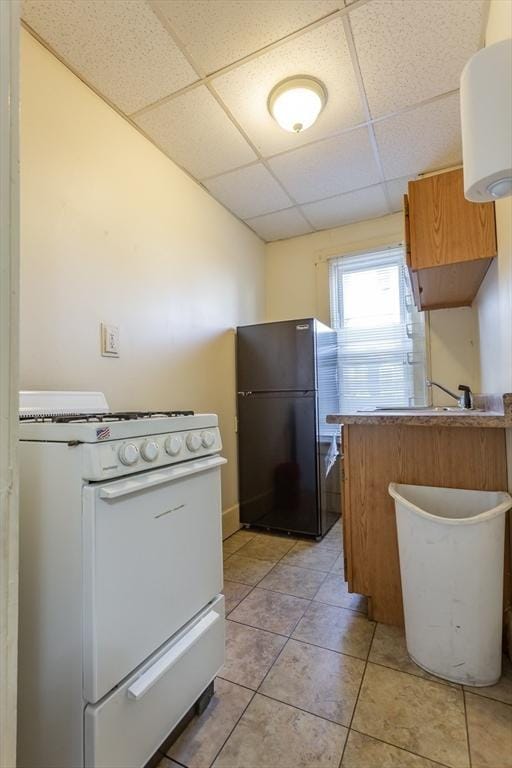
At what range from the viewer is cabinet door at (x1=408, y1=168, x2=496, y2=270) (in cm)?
159

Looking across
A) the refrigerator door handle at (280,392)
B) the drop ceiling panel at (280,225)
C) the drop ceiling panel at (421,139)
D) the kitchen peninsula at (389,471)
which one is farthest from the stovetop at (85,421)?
the drop ceiling panel at (280,225)

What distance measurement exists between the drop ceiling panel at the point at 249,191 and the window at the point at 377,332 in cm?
75

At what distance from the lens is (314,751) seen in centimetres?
98

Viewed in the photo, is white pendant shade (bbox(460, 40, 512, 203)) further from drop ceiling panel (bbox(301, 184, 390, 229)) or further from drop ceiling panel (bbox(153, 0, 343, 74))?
drop ceiling panel (bbox(301, 184, 390, 229))

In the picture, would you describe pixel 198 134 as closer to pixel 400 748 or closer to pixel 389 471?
pixel 389 471

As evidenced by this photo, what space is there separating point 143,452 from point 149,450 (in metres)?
0.02

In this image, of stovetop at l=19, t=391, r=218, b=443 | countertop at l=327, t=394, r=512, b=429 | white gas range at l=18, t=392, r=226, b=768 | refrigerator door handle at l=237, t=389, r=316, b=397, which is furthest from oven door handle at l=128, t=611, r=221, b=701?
refrigerator door handle at l=237, t=389, r=316, b=397

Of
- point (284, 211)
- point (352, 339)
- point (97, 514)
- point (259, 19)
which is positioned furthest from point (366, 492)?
point (284, 211)

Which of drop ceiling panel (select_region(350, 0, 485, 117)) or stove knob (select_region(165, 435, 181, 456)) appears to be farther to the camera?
drop ceiling panel (select_region(350, 0, 485, 117))

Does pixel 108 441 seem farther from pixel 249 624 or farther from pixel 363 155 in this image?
pixel 363 155

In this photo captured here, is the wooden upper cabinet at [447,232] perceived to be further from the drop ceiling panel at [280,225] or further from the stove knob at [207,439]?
the stove knob at [207,439]

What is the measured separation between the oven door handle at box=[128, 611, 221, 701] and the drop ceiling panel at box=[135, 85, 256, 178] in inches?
87.6

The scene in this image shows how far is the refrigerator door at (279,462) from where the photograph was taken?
2.47 metres

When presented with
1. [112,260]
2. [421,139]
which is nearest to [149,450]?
[112,260]
